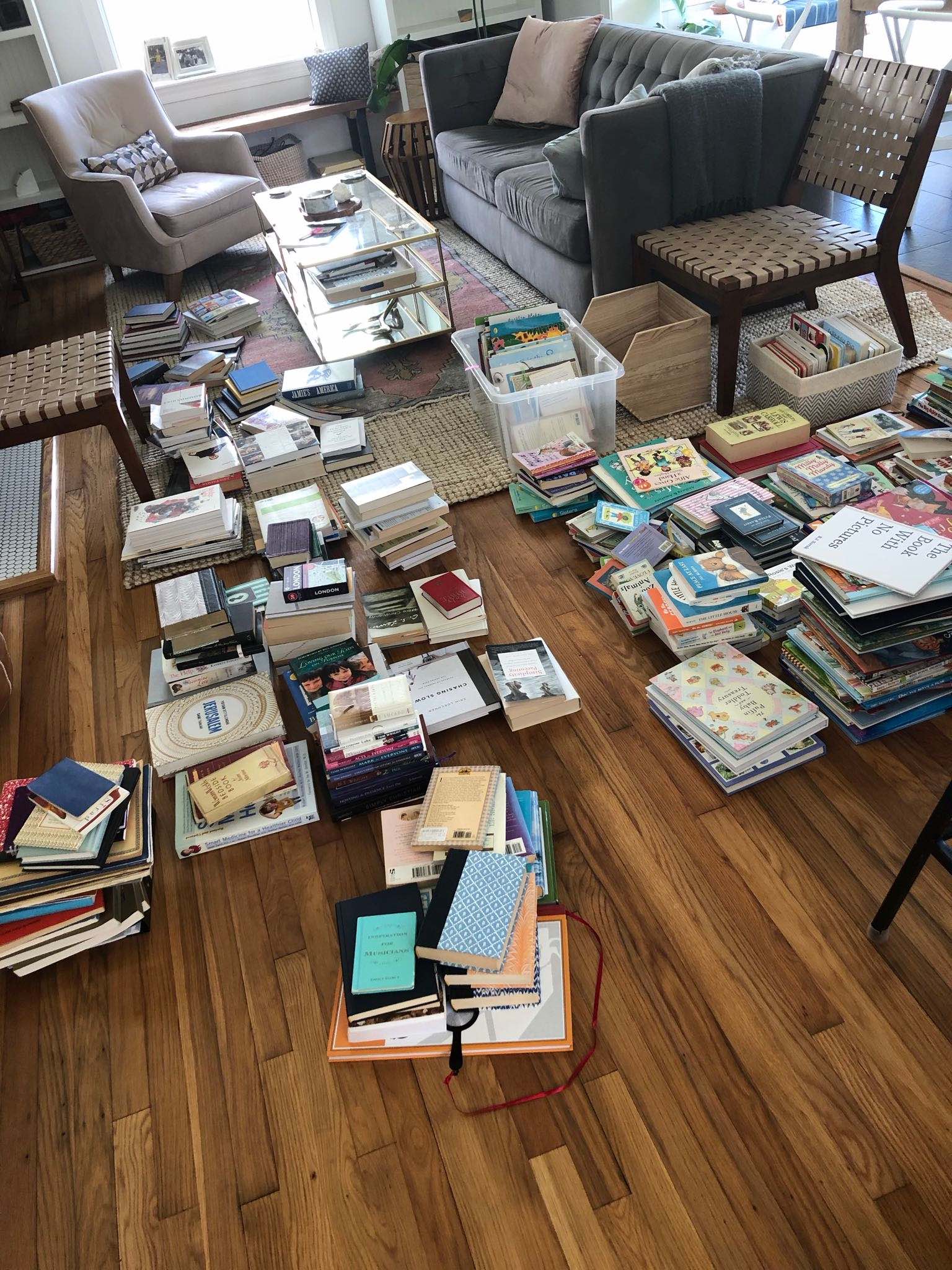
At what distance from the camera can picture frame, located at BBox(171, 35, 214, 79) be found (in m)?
5.66

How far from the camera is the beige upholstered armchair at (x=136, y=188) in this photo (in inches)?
174

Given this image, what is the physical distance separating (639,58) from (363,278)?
1597 mm

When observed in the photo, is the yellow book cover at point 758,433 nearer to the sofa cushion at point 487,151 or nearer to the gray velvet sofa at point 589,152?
the gray velvet sofa at point 589,152

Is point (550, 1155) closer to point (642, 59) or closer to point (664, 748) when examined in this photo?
point (664, 748)

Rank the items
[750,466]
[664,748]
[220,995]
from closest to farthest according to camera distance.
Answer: [220,995] < [664,748] < [750,466]

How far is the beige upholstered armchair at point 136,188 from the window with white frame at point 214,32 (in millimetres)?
981

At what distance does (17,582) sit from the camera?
2.85 m

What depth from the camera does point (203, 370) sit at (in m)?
3.67

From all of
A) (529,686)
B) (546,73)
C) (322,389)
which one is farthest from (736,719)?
(546,73)

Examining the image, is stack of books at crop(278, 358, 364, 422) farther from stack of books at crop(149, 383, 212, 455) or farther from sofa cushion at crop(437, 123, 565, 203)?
sofa cushion at crop(437, 123, 565, 203)

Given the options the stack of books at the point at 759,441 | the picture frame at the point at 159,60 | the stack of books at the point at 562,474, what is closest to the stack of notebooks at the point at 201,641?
the stack of books at the point at 562,474

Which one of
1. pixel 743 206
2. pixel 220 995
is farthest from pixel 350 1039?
pixel 743 206

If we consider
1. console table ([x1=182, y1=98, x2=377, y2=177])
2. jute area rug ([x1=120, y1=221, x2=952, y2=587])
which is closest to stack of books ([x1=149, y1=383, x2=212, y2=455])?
jute area rug ([x1=120, y1=221, x2=952, y2=587])

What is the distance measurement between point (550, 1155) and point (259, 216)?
4755 mm
